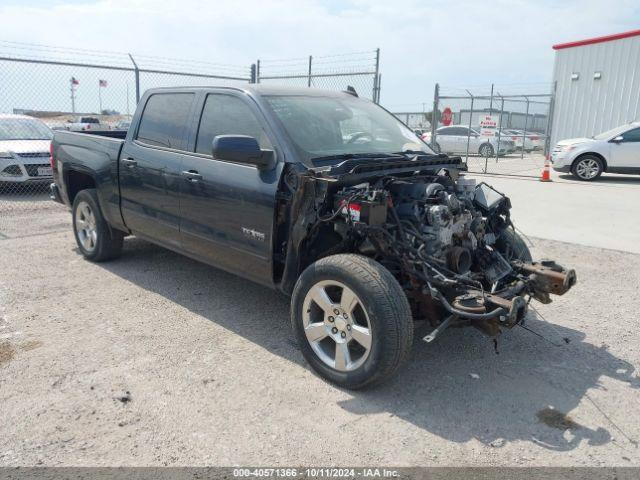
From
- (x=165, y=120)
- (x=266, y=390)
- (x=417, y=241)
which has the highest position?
(x=165, y=120)

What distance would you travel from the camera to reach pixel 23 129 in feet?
37.0

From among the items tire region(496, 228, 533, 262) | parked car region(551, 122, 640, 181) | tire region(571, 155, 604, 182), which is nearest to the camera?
tire region(496, 228, 533, 262)

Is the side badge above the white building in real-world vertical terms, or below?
below

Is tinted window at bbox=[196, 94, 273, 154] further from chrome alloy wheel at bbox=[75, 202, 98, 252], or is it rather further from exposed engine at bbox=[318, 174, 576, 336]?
chrome alloy wheel at bbox=[75, 202, 98, 252]

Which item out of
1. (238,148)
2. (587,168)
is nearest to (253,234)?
(238,148)

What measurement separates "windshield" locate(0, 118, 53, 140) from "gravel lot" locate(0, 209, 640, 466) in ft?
22.8

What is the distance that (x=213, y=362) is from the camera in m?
3.84

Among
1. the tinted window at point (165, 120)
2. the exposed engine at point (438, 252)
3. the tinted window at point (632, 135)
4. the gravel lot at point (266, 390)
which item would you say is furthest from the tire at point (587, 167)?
the tinted window at point (165, 120)

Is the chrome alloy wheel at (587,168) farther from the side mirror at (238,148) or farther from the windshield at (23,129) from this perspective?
the side mirror at (238,148)

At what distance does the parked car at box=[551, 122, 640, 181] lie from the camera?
1429cm

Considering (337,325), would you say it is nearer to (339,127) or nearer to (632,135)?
(339,127)

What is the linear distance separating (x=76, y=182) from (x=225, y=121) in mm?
2809

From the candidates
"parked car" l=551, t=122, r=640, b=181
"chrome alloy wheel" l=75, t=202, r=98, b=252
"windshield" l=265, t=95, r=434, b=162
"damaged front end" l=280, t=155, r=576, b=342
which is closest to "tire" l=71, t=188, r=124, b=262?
"chrome alloy wheel" l=75, t=202, r=98, b=252

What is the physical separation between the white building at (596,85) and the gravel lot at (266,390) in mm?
16818
